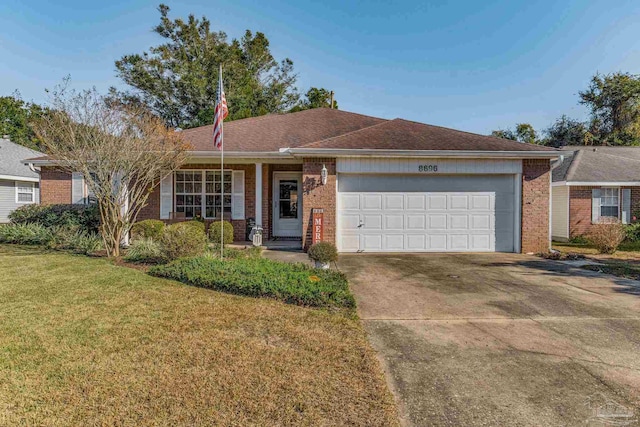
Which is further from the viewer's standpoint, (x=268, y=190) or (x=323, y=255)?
(x=268, y=190)

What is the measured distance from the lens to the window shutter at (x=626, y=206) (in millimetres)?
13727

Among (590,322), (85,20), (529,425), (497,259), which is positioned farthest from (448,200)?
(85,20)

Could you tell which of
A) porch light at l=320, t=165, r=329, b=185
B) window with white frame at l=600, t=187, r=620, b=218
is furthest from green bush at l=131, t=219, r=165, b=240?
window with white frame at l=600, t=187, r=620, b=218

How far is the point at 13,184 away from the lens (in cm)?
1881

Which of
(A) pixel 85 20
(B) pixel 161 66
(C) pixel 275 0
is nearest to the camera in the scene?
(C) pixel 275 0

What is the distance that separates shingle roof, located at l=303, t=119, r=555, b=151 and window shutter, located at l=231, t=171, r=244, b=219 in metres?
3.07

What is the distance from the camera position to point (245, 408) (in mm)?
2504

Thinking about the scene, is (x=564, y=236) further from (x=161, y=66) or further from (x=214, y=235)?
(x=161, y=66)

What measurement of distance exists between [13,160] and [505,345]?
2549 centimetres

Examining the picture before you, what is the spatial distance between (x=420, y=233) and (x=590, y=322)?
5.84 m

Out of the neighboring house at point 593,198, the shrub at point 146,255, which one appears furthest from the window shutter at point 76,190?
the neighboring house at point 593,198

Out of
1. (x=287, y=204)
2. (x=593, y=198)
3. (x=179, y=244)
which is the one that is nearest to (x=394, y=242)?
(x=287, y=204)

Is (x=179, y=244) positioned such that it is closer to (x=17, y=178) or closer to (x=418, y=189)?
(x=418, y=189)

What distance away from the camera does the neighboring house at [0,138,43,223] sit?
18202mm
